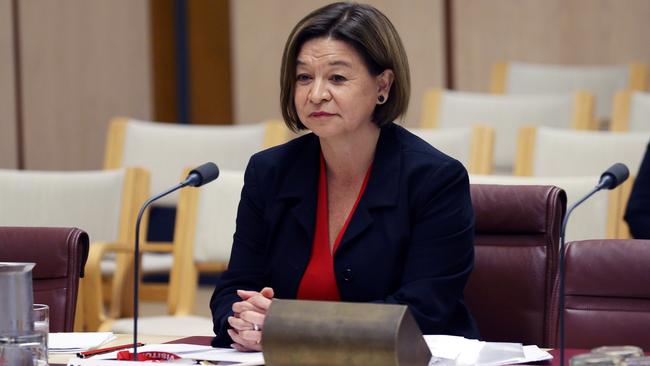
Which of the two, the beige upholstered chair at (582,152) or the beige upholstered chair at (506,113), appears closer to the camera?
the beige upholstered chair at (582,152)

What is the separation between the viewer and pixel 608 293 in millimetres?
2549

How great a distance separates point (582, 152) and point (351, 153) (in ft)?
6.51

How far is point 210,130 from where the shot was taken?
5.27 meters

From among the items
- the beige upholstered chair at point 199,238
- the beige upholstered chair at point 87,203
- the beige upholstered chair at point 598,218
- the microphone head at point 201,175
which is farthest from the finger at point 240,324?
the beige upholstered chair at point 87,203

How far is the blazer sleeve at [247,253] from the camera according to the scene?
282cm

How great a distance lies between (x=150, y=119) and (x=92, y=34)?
2.41 ft

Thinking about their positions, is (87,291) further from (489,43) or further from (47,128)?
(489,43)

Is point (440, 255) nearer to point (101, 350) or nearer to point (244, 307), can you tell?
point (244, 307)

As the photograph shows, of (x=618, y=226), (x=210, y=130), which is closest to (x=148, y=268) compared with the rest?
(x=210, y=130)

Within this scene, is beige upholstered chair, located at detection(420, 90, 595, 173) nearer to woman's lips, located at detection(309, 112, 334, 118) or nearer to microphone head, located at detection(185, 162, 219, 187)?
woman's lips, located at detection(309, 112, 334, 118)

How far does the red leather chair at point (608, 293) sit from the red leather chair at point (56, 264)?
1.18 meters

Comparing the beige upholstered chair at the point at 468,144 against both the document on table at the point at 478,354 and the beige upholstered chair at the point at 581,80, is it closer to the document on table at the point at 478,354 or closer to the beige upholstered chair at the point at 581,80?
the beige upholstered chair at the point at 581,80

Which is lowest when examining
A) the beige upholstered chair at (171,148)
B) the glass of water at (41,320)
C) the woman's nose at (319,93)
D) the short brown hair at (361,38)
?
the glass of water at (41,320)

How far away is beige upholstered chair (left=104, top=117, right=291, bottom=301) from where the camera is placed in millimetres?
5160
